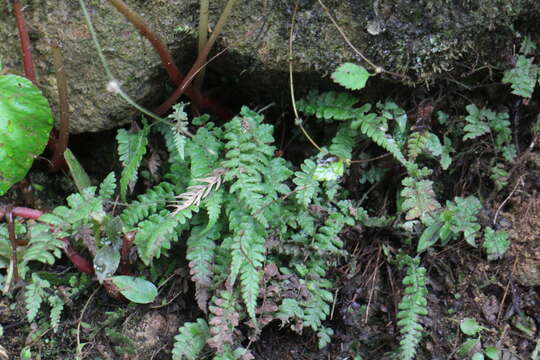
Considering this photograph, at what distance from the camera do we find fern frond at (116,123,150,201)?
9.06 feet

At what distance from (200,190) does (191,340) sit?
0.76 m

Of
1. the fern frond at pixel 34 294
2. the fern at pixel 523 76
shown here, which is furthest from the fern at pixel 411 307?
the fern frond at pixel 34 294

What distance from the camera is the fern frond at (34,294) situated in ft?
8.68

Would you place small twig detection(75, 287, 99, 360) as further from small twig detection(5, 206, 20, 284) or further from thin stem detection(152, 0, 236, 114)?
thin stem detection(152, 0, 236, 114)

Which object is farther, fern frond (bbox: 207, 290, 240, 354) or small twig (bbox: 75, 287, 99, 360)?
small twig (bbox: 75, 287, 99, 360)

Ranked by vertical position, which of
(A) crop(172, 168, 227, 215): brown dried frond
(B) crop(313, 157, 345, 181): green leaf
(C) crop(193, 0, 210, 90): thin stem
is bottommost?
(A) crop(172, 168, 227, 215): brown dried frond

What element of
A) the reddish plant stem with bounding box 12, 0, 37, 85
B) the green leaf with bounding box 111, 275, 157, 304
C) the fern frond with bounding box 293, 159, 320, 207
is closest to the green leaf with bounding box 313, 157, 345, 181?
the fern frond with bounding box 293, 159, 320, 207

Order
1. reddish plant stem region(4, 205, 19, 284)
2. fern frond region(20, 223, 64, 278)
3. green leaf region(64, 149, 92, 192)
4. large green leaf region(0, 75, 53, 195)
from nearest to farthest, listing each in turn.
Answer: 1. fern frond region(20, 223, 64, 278)
2. large green leaf region(0, 75, 53, 195)
3. reddish plant stem region(4, 205, 19, 284)
4. green leaf region(64, 149, 92, 192)

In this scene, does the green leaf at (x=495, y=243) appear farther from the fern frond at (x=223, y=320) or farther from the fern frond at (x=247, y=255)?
the fern frond at (x=223, y=320)

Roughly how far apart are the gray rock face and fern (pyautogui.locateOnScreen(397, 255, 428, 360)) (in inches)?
39.9

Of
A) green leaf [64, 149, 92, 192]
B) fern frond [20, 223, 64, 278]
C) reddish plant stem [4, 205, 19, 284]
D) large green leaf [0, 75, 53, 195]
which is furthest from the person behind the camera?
green leaf [64, 149, 92, 192]

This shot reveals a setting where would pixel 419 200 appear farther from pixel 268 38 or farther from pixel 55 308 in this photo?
pixel 55 308

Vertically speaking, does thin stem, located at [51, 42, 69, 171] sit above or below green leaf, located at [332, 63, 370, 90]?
below

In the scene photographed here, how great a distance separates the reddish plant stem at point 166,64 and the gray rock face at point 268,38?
0.12 meters
